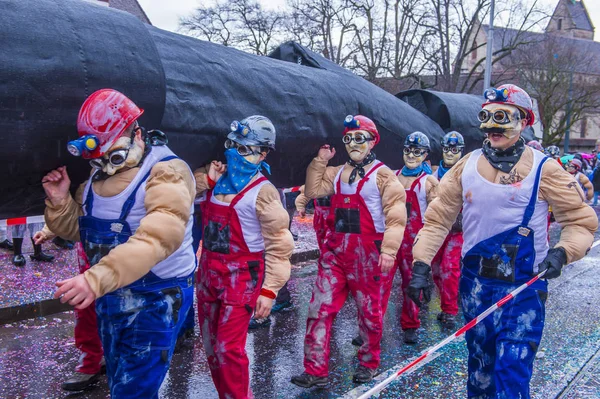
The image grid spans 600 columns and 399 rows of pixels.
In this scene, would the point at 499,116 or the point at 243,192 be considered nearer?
the point at 499,116

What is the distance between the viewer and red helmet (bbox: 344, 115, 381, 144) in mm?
4309

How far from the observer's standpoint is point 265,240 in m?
3.53

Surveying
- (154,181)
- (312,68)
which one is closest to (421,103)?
(312,68)

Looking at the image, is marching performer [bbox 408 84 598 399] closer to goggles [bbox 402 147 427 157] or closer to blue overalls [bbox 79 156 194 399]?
blue overalls [bbox 79 156 194 399]

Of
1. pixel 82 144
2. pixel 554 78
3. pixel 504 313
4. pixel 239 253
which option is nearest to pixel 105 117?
pixel 82 144

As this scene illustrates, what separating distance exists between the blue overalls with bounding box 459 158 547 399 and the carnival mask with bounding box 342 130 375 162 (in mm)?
1349

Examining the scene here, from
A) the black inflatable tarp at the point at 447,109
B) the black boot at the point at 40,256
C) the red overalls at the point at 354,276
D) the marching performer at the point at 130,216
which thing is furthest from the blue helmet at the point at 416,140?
the black boot at the point at 40,256

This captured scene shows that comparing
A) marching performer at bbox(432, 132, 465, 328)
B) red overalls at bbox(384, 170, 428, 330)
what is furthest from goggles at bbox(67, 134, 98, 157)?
marching performer at bbox(432, 132, 465, 328)

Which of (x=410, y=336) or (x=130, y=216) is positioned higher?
(x=130, y=216)

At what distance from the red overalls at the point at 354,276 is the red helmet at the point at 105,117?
2103mm

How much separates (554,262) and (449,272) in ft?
9.73

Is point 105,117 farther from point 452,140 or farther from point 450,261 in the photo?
point 450,261

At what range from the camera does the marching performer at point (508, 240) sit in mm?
3107

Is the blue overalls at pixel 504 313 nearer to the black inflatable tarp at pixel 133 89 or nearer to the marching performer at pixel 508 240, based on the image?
the marching performer at pixel 508 240
